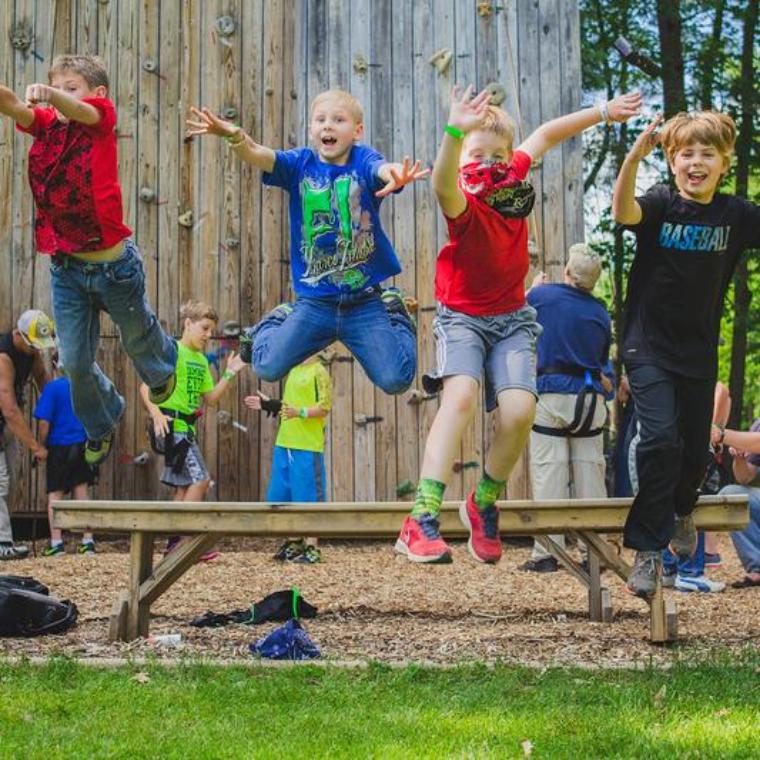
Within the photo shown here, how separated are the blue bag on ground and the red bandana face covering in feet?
6.89

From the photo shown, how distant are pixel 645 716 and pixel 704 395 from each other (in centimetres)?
184

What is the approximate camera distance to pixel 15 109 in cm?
515

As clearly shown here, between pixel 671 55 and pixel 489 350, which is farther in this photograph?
pixel 671 55

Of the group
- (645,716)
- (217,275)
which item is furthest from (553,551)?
(217,275)

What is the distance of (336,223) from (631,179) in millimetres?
1315

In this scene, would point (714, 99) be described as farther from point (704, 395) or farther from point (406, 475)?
point (704, 395)

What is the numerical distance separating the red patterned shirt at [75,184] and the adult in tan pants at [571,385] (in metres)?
3.38

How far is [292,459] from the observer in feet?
30.7

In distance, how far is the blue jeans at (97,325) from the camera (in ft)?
18.7

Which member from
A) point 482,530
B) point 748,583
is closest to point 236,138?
point 482,530

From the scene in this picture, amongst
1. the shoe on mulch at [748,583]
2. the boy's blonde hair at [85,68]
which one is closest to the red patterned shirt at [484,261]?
the boy's blonde hair at [85,68]

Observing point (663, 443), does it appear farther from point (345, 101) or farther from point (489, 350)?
point (345, 101)

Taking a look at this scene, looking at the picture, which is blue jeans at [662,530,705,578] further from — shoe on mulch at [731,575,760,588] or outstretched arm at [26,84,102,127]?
outstretched arm at [26,84,102,127]

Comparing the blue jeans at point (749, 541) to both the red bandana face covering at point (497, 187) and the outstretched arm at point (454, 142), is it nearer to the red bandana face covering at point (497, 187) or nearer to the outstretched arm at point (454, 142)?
the red bandana face covering at point (497, 187)
